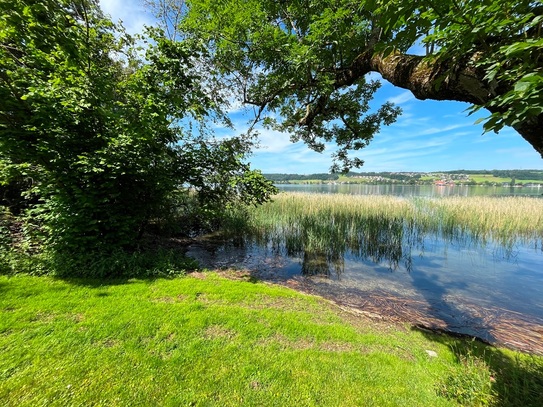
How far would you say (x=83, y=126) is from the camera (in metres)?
4.76

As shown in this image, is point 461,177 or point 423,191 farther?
point 461,177

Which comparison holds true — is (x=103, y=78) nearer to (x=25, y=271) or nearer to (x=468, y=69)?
(x=25, y=271)

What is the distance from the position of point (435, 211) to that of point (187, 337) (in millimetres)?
12990

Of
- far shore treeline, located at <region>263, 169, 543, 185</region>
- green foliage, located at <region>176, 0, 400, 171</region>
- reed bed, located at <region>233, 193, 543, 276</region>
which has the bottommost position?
reed bed, located at <region>233, 193, 543, 276</region>

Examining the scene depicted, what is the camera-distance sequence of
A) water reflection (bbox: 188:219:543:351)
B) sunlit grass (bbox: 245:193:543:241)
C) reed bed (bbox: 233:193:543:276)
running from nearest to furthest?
water reflection (bbox: 188:219:543:351) → reed bed (bbox: 233:193:543:276) → sunlit grass (bbox: 245:193:543:241)

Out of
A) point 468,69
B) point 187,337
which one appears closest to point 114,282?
point 187,337

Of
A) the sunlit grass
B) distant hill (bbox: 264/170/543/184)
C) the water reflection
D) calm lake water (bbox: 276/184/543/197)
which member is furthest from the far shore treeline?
the water reflection

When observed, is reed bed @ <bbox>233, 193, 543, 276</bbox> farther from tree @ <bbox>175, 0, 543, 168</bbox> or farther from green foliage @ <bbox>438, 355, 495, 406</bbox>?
green foliage @ <bbox>438, 355, 495, 406</bbox>

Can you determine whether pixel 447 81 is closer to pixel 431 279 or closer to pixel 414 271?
pixel 431 279

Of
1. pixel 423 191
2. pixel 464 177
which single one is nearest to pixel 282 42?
pixel 423 191

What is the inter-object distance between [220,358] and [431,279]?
6.15m

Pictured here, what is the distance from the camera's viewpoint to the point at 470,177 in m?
59.1

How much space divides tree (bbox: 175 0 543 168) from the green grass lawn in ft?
7.78

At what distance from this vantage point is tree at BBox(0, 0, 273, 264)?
3809 mm
